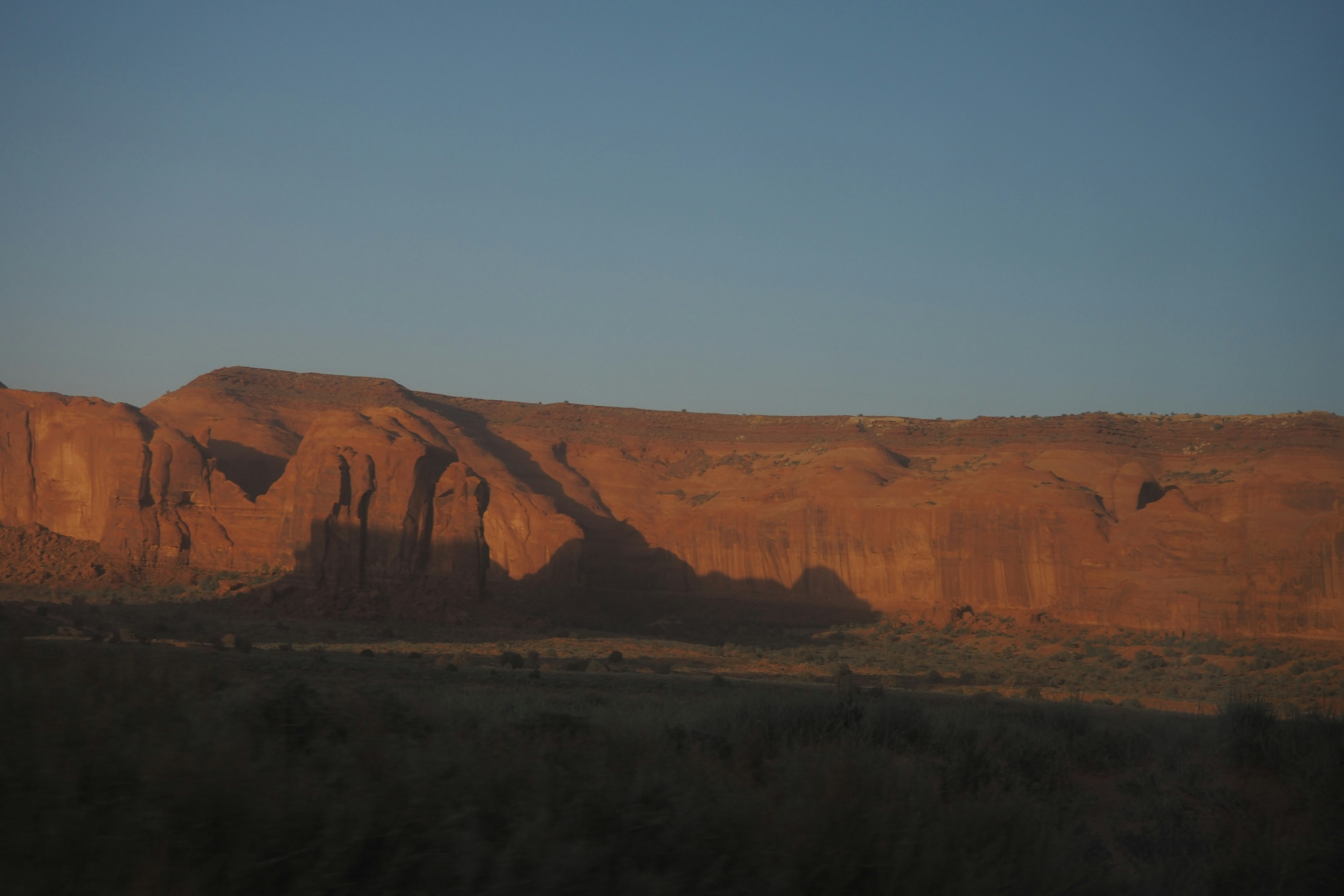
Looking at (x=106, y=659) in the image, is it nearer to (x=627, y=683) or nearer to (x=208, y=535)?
(x=627, y=683)

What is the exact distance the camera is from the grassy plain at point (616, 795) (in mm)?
5363

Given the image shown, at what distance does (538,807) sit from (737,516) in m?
52.1

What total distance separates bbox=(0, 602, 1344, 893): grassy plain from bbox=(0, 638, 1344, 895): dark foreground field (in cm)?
2

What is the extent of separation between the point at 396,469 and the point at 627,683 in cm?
2907

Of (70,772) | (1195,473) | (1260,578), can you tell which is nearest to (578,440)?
(1195,473)

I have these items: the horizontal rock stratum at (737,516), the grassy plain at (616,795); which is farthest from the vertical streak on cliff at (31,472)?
the grassy plain at (616,795)

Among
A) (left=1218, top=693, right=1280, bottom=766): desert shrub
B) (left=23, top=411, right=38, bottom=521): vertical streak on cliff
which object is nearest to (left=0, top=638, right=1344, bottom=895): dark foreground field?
(left=1218, top=693, right=1280, bottom=766): desert shrub

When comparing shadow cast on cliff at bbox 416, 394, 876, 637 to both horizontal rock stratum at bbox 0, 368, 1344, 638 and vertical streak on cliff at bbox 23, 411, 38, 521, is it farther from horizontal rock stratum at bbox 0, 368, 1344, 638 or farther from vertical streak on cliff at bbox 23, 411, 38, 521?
vertical streak on cliff at bbox 23, 411, 38, 521

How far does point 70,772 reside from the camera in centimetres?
567

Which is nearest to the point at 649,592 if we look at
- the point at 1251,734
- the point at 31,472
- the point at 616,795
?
the point at 31,472

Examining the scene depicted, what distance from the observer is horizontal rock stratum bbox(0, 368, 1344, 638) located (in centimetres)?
4072

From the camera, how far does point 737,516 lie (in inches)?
2286

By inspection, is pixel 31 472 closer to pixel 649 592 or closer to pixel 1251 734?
pixel 649 592

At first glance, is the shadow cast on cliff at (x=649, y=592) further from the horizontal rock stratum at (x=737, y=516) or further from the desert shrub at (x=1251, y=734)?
the desert shrub at (x=1251, y=734)
